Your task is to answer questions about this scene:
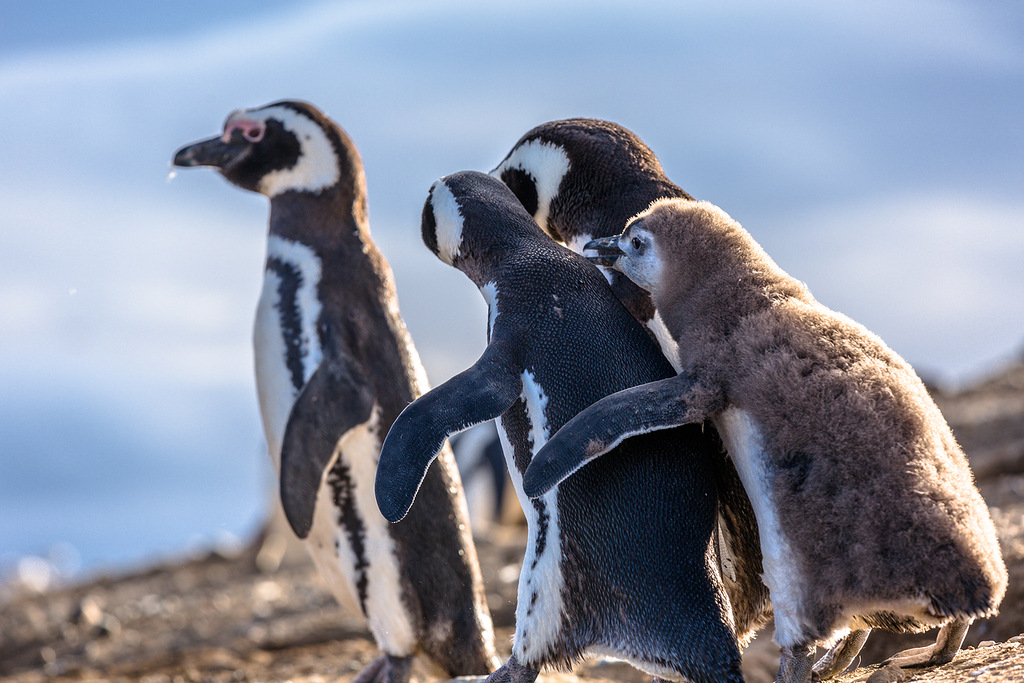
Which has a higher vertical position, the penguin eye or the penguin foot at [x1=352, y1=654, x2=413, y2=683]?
the penguin eye

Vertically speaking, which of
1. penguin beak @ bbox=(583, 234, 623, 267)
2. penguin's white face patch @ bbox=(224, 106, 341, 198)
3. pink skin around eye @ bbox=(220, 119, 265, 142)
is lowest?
penguin beak @ bbox=(583, 234, 623, 267)

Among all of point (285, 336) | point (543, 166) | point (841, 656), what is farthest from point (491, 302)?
point (285, 336)

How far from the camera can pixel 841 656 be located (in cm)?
279

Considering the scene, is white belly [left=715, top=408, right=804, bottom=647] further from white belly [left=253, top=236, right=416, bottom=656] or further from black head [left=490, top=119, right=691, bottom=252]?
white belly [left=253, top=236, right=416, bottom=656]

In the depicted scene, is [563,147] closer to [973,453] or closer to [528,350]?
[528,350]

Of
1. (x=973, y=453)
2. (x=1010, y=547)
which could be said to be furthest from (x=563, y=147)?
(x=973, y=453)

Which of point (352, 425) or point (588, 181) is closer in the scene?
point (588, 181)

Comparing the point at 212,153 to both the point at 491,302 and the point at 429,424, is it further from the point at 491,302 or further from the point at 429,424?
the point at 429,424

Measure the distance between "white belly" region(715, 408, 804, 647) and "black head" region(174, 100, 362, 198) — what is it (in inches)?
102

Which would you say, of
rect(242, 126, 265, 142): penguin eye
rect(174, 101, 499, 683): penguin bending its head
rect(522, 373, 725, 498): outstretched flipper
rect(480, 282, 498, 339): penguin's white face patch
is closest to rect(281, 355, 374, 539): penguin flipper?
rect(174, 101, 499, 683): penguin bending its head

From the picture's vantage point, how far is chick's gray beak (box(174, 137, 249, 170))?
478 cm

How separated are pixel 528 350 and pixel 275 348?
1.81 metres

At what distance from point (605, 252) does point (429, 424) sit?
0.65 metres

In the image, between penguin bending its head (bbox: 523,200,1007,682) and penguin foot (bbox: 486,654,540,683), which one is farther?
penguin foot (bbox: 486,654,540,683)
